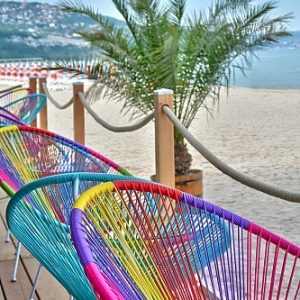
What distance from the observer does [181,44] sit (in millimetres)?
4672

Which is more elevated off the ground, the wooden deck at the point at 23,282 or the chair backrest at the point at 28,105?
the chair backrest at the point at 28,105

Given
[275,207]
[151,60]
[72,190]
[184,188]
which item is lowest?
[275,207]

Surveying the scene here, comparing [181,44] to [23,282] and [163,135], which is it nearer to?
[163,135]

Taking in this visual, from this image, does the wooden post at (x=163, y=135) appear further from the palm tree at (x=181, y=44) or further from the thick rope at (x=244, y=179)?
the palm tree at (x=181, y=44)

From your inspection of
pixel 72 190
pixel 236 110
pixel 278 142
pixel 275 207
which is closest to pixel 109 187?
pixel 72 190

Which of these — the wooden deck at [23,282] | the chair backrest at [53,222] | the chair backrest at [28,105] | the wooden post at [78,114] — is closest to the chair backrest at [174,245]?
the chair backrest at [53,222]

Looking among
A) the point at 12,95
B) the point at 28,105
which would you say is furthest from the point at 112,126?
the point at 12,95

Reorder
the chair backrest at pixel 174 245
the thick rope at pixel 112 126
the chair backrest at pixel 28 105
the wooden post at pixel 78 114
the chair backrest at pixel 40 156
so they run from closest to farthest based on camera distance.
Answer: the chair backrest at pixel 174 245
the chair backrest at pixel 40 156
the thick rope at pixel 112 126
the wooden post at pixel 78 114
the chair backrest at pixel 28 105

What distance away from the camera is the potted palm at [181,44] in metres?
4.66

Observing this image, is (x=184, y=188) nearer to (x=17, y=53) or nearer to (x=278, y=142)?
(x=278, y=142)

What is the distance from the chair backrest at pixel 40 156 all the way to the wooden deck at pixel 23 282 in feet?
1.29

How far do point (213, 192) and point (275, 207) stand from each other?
82 centimetres

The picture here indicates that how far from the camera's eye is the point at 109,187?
1.56 meters

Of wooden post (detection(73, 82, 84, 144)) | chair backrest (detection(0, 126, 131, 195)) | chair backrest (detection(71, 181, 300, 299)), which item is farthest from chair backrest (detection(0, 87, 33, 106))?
chair backrest (detection(71, 181, 300, 299))
